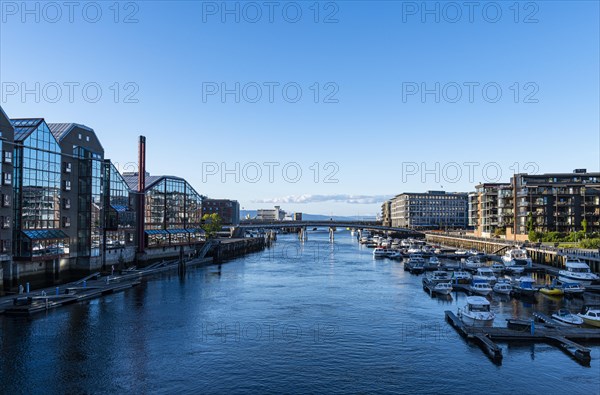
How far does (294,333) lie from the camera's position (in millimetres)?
52188

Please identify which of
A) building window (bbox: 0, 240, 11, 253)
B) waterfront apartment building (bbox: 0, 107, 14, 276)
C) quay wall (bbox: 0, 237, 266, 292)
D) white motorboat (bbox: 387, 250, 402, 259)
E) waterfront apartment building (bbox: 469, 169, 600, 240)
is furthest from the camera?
white motorboat (bbox: 387, 250, 402, 259)

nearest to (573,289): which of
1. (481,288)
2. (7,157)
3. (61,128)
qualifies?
(481,288)

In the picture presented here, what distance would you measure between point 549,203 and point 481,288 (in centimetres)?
8787

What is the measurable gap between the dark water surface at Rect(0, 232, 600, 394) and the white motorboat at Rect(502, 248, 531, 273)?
1214 inches

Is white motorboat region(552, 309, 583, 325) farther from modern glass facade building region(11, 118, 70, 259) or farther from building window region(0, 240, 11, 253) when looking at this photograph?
building window region(0, 240, 11, 253)

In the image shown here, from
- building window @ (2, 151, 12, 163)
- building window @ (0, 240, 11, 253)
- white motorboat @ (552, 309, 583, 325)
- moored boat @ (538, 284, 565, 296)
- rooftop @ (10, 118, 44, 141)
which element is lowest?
moored boat @ (538, 284, 565, 296)

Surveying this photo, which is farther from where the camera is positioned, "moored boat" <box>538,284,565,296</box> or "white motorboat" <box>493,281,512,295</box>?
"white motorboat" <box>493,281,512,295</box>

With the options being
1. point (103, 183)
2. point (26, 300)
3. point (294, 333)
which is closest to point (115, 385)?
A: point (294, 333)

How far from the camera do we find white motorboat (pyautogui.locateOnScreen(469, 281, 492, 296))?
7594 centimetres

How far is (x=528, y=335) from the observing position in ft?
157

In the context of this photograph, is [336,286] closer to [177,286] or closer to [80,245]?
[177,286]

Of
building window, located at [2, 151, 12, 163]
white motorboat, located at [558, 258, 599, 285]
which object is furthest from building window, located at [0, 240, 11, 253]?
white motorboat, located at [558, 258, 599, 285]

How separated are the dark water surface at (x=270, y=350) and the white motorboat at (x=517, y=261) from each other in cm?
3084

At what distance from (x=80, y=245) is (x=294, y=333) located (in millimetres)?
56309
